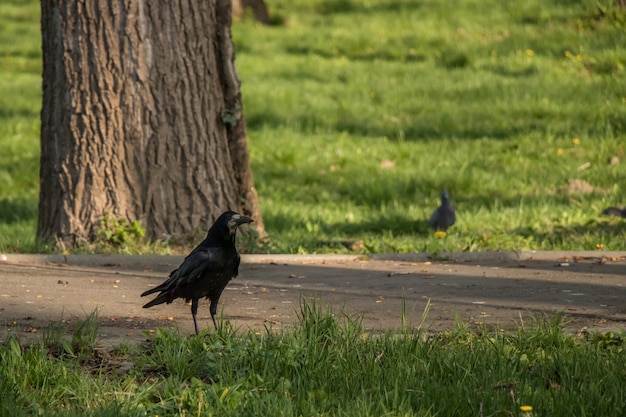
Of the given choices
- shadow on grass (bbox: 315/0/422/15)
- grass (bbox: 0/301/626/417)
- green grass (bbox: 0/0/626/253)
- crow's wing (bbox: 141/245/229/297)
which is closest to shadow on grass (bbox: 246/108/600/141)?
green grass (bbox: 0/0/626/253)

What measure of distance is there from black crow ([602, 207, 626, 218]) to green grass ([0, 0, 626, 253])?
0.10m

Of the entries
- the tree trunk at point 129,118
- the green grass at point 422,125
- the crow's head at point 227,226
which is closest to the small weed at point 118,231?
the tree trunk at point 129,118

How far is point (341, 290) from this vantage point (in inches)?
263

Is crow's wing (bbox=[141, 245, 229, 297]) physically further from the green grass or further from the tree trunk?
the green grass

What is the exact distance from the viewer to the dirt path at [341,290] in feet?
18.1

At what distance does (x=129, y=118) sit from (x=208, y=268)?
3311 mm

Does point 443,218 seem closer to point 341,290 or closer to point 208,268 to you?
point 341,290

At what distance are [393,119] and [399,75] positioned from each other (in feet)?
8.12

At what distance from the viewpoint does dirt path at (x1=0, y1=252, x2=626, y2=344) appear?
5508 millimetres

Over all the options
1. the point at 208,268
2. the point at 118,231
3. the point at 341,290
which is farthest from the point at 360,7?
the point at 208,268

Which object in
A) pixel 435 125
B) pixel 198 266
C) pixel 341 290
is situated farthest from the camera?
pixel 435 125

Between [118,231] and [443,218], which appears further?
[443,218]

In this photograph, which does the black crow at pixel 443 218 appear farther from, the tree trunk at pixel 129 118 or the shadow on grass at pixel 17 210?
the shadow on grass at pixel 17 210

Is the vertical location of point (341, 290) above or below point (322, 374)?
below
